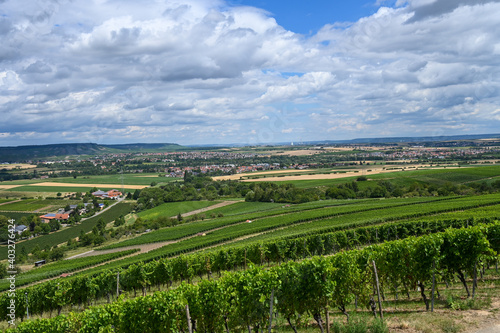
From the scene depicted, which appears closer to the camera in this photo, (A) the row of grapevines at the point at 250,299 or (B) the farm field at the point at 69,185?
(A) the row of grapevines at the point at 250,299

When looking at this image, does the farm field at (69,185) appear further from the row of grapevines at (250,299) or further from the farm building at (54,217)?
the row of grapevines at (250,299)

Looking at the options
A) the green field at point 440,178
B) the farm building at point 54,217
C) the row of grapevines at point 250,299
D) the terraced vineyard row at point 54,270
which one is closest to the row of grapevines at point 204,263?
the row of grapevines at point 250,299

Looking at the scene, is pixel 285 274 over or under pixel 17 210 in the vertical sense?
over

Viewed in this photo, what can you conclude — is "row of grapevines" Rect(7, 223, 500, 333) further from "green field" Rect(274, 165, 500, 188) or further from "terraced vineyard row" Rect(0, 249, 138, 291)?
"green field" Rect(274, 165, 500, 188)

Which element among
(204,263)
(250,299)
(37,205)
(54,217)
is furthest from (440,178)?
(37,205)

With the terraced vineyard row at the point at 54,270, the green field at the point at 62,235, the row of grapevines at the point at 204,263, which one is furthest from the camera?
the green field at the point at 62,235

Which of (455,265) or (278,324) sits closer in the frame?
(278,324)

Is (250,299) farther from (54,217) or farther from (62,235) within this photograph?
(54,217)

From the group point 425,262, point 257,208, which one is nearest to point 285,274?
point 425,262

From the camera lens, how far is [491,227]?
19656mm

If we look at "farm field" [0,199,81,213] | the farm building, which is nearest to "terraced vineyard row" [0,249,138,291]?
the farm building

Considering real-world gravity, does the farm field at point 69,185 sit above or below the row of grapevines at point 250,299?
below

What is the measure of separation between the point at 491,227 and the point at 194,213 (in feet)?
254

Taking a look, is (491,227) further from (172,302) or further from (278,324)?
(172,302)
